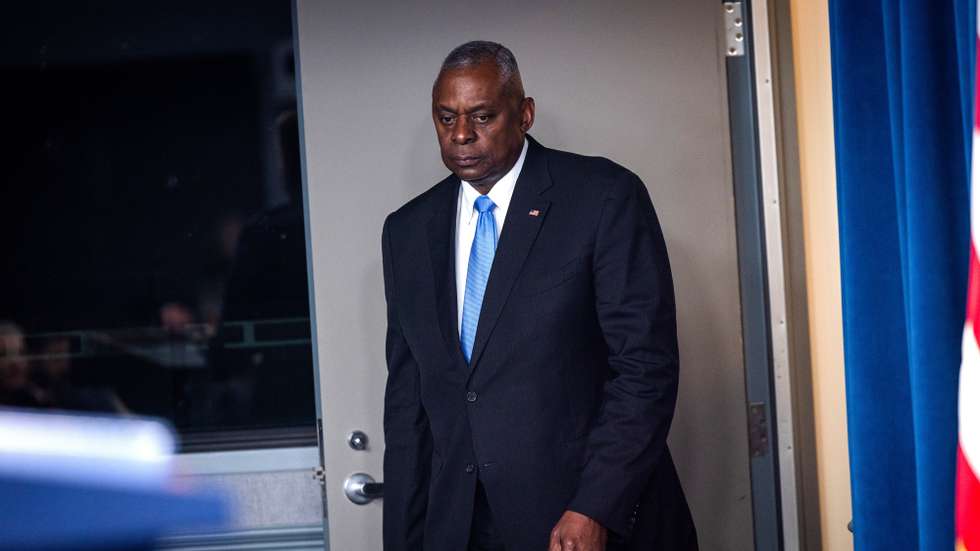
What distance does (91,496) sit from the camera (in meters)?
2.15

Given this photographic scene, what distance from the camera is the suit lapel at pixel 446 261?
6.43 feet

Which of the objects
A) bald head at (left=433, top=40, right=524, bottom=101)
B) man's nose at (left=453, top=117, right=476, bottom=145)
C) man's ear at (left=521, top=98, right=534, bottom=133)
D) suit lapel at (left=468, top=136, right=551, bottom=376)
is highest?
bald head at (left=433, top=40, right=524, bottom=101)

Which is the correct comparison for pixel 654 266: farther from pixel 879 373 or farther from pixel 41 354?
pixel 41 354

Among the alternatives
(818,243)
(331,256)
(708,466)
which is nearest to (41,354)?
(331,256)

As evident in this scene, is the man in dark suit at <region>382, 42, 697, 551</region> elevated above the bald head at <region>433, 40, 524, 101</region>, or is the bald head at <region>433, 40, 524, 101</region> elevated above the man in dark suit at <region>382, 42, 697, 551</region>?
the bald head at <region>433, 40, 524, 101</region>

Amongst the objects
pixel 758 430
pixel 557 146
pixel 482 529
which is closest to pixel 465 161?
pixel 557 146

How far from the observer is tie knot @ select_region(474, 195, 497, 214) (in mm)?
2014

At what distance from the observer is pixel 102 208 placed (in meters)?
3.08

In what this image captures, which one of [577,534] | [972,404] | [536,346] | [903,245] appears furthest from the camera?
[536,346]

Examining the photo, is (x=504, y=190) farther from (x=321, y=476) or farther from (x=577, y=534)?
(x=321, y=476)

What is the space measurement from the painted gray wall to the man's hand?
695 millimetres

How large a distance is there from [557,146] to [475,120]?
1.64 feet

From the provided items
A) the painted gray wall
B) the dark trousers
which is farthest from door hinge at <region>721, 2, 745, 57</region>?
the dark trousers

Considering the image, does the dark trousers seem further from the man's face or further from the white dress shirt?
the man's face
